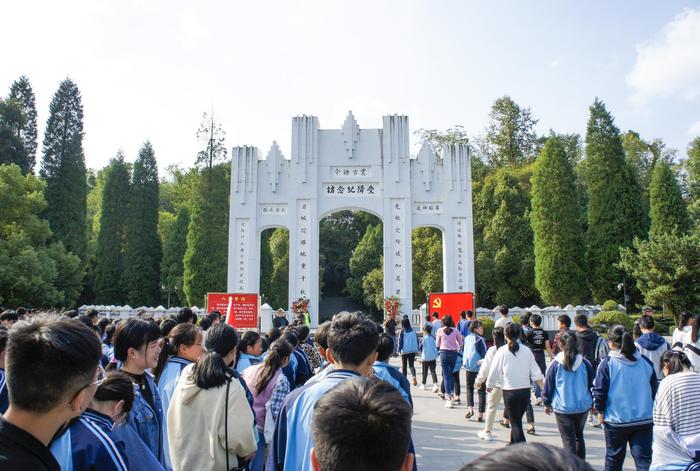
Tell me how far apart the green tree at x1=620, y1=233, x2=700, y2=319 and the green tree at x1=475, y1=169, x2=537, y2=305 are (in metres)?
7.25

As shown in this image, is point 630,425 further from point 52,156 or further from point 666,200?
point 52,156

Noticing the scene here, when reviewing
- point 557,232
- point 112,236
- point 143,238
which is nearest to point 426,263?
point 557,232

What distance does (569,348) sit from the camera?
15.3 feet

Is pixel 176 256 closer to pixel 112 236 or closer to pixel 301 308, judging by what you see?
pixel 112 236

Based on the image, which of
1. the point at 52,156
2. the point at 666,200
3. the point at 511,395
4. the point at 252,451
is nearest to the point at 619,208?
the point at 666,200

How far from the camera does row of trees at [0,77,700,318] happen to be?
19281 mm

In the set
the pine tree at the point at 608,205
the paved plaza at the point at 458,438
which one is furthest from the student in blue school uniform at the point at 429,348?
the pine tree at the point at 608,205

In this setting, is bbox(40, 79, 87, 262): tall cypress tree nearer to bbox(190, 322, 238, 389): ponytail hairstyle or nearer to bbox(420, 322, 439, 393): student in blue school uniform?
bbox(420, 322, 439, 393): student in blue school uniform

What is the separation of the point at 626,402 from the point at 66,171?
27.8 m

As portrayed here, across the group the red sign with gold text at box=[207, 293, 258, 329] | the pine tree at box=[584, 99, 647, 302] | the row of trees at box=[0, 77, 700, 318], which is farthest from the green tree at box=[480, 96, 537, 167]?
the red sign with gold text at box=[207, 293, 258, 329]

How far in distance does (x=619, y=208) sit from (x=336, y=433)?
2462cm

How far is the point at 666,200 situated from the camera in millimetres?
21531

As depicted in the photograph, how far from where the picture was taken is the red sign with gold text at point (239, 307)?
48.1 feet

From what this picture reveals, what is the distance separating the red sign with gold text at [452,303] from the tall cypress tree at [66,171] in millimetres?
19718
